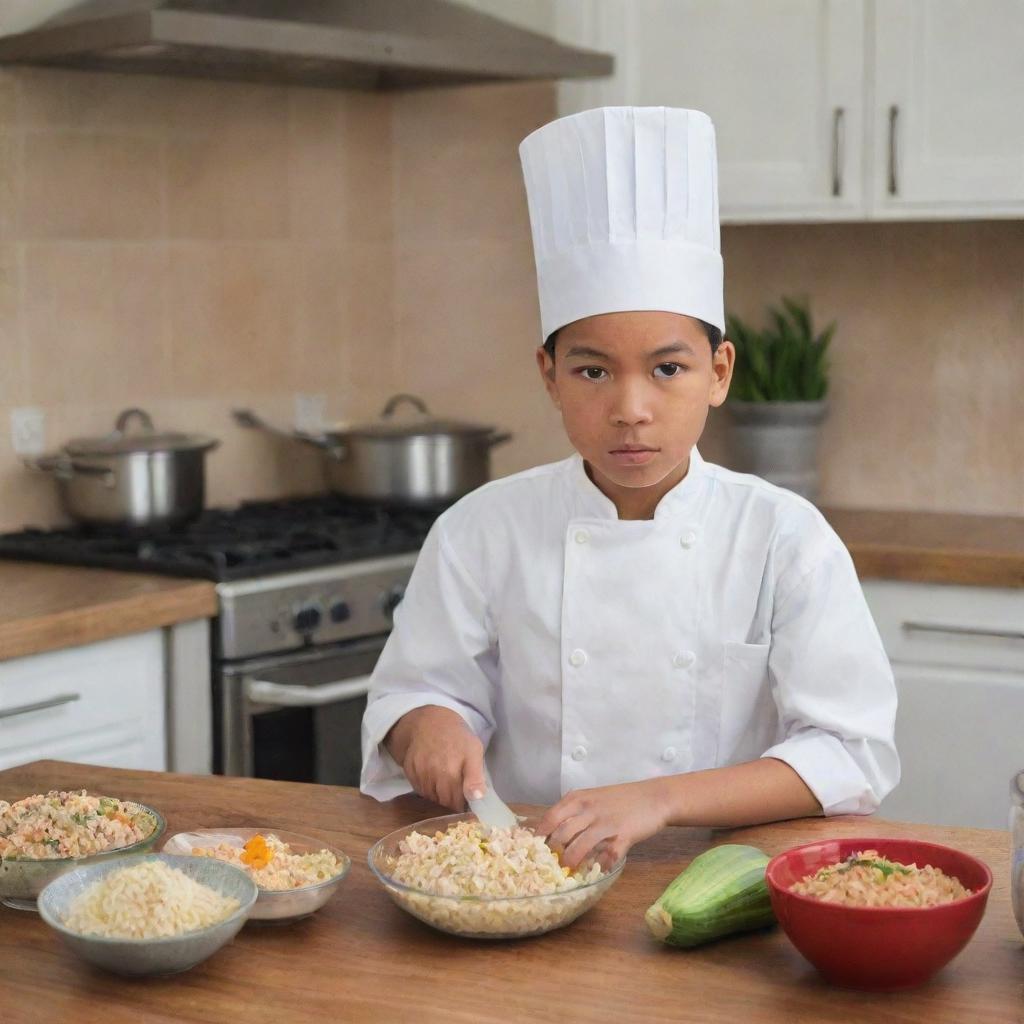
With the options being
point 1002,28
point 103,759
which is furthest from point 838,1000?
point 1002,28

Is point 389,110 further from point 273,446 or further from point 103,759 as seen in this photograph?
point 103,759

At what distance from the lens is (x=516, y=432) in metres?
3.56

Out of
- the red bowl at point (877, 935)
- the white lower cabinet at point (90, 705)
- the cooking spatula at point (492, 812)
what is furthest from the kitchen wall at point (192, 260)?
the red bowl at point (877, 935)

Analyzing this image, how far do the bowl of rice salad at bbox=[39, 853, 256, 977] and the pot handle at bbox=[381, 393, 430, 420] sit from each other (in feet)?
7.40

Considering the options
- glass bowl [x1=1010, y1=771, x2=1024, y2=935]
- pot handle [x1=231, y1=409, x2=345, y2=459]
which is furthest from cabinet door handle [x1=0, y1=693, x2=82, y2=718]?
glass bowl [x1=1010, y1=771, x2=1024, y2=935]

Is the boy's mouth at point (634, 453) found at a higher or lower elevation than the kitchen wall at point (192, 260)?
lower

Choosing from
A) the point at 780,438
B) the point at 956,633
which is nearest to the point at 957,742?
the point at 956,633

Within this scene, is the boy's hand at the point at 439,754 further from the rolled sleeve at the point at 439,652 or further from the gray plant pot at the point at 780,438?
the gray plant pot at the point at 780,438

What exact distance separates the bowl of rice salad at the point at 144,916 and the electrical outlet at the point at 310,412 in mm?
2394

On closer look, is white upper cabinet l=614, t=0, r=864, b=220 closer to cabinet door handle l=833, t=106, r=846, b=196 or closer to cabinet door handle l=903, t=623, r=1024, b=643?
cabinet door handle l=833, t=106, r=846, b=196

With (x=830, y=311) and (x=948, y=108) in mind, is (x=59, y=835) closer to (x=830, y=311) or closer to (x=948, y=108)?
(x=948, y=108)

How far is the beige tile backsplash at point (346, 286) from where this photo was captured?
299 cm

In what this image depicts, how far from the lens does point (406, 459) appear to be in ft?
10.4

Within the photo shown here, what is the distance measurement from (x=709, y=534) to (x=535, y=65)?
63.6 inches
